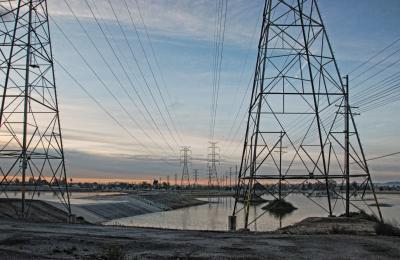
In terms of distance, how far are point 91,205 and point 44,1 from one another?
42039 millimetres

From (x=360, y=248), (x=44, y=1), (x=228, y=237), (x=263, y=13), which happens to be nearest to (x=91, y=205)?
(x=44, y=1)

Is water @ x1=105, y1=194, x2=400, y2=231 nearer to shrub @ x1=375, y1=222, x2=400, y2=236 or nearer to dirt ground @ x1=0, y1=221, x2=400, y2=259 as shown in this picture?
shrub @ x1=375, y1=222, x2=400, y2=236

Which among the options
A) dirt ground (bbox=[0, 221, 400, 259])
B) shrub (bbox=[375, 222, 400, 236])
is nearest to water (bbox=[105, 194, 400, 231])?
shrub (bbox=[375, 222, 400, 236])

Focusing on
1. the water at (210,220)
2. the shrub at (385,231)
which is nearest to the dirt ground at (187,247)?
the shrub at (385,231)

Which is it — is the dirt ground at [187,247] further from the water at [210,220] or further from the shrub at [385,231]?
the water at [210,220]

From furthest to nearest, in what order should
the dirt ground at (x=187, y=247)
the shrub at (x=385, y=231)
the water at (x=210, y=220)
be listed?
the water at (x=210, y=220), the shrub at (x=385, y=231), the dirt ground at (x=187, y=247)

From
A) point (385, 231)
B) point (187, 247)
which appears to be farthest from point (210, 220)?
point (187, 247)

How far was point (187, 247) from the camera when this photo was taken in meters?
16.7

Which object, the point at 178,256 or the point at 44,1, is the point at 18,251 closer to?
the point at 178,256

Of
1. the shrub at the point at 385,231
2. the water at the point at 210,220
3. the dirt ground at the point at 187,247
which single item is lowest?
the dirt ground at the point at 187,247

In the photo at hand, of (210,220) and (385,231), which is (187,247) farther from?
(210,220)

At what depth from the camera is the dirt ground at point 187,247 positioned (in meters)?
14.6

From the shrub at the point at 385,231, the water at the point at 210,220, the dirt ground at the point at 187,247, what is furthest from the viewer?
the water at the point at 210,220

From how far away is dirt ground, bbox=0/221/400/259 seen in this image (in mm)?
14602
